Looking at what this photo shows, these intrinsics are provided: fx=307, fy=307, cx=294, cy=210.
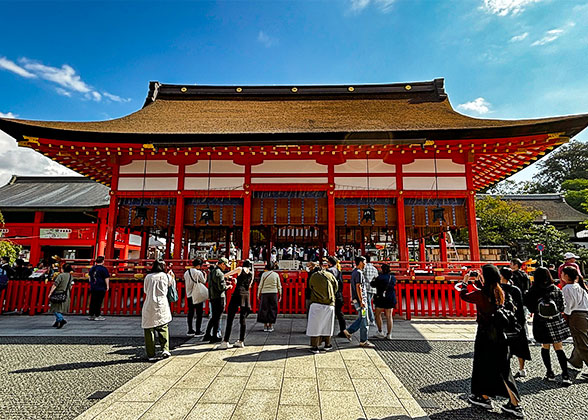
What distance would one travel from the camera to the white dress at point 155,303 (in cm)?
461

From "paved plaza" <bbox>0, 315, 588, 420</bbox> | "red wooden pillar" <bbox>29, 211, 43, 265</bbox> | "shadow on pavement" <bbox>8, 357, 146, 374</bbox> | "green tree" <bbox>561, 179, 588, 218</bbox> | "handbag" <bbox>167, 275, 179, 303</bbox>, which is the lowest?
"shadow on pavement" <bbox>8, 357, 146, 374</bbox>

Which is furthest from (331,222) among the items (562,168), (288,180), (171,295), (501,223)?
(562,168)

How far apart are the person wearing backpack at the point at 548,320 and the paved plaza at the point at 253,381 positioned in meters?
0.31

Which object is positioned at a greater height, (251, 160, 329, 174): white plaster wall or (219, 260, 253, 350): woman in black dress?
(251, 160, 329, 174): white plaster wall

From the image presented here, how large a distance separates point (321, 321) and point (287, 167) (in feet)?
18.3

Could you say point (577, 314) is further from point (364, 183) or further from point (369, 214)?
point (364, 183)

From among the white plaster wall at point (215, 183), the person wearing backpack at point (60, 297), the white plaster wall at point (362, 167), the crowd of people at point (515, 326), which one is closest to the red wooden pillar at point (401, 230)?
the white plaster wall at point (362, 167)

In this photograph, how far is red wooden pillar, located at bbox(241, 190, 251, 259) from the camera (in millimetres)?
8836

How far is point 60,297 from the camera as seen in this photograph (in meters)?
6.82

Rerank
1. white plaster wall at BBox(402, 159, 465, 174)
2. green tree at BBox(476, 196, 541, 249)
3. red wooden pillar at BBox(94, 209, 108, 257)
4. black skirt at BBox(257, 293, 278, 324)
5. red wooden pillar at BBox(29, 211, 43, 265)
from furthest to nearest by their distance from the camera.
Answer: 1. green tree at BBox(476, 196, 541, 249)
2. red wooden pillar at BBox(29, 211, 43, 265)
3. red wooden pillar at BBox(94, 209, 108, 257)
4. white plaster wall at BBox(402, 159, 465, 174)
5. black skirt at BBox(257, 293, 278, 324)

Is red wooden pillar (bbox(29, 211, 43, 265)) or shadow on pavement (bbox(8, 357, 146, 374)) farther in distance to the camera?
red wooden pillar (bbox(29, 211, 43, 265))

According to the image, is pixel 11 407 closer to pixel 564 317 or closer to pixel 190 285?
pixel 190 285

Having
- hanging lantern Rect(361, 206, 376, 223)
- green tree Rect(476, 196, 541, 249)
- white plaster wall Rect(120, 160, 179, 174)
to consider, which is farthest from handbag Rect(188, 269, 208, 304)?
green tree Rect(476, 196, 541, 249)

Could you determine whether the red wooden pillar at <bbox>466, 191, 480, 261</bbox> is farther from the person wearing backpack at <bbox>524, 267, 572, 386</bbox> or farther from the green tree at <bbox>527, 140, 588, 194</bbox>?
the green tree at <bbox>527, 140, 588, 194</bbox>
